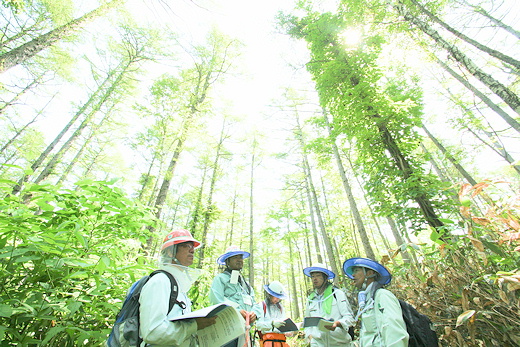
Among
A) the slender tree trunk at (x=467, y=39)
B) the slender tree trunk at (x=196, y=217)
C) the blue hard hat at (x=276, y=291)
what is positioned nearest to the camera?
the slender tree trunk at (x=467, y=39)

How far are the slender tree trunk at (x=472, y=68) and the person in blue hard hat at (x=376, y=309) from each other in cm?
429

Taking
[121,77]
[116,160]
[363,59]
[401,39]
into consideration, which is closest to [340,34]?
[363,59]

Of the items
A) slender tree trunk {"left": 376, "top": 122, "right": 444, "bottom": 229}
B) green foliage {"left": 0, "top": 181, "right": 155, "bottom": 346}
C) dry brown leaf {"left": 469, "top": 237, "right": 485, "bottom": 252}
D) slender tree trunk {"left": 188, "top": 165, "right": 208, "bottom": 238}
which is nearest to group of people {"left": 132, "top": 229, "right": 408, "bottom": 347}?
green foliage {"left": 0, "top": 181, "right": 155, "bottom": 346}

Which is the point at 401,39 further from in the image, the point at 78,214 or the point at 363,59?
the point at 78,214

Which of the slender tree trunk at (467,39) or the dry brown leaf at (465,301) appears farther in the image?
the slender tree trunk at (467,39)

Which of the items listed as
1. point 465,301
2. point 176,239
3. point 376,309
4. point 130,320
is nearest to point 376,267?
point 376,309

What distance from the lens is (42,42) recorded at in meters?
5.58

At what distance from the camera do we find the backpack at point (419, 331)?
200cm

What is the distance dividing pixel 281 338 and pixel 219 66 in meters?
11.1

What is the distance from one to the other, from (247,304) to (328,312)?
1.41m

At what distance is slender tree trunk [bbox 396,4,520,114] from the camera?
399 centimetres

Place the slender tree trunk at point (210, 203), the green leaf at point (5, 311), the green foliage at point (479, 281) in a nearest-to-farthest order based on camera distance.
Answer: the green leaf at point (5, 311), the green foliage at point (479, 281), the slender tree trunk at point (210, 203)

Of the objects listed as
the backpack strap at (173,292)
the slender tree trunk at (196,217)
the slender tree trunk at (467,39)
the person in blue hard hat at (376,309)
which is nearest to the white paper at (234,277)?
the backpack strap at (173,292)

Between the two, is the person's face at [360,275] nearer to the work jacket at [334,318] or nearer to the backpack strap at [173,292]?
the work jacket at [334,318]
